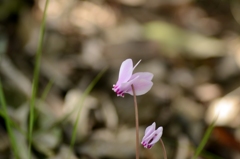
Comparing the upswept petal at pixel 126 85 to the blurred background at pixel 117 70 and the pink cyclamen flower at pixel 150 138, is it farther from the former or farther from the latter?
the blurred background at pixel 117 70

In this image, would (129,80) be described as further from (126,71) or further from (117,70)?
(117,70)

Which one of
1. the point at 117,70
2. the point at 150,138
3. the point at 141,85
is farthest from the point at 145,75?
the point at 117,70

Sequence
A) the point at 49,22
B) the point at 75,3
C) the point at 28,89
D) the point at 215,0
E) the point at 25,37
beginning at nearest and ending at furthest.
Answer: the point at 28,89
the point at 25,37
the point at 49,22
the point at 75,3
the point at 215,0

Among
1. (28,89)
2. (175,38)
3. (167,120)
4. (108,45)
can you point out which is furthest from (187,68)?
(28,89)

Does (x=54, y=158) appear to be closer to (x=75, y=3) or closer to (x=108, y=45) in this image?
(x=108, y=45)

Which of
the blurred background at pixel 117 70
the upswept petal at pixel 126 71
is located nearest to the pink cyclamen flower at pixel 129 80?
the upswept petal at pixel 126 71

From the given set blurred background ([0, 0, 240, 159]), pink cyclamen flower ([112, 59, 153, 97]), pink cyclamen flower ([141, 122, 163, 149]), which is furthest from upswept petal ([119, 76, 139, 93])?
blurred background ([0, 0, 240, 159])
